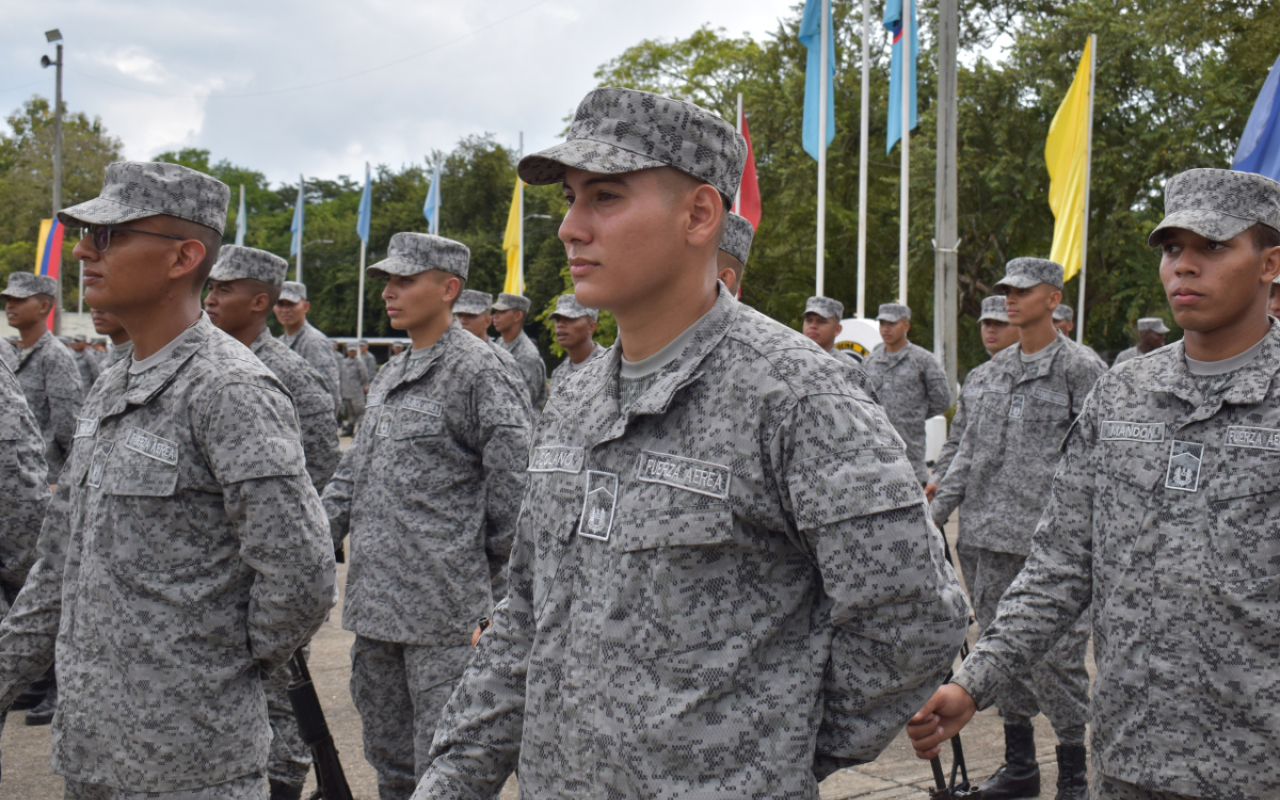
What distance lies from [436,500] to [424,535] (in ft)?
0.47

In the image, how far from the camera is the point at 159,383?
116 inches

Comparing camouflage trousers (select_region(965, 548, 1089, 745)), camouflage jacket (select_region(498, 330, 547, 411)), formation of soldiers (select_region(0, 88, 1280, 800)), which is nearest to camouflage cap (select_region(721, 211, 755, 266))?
formation of soldiers (select_region(0, 88, 1280, 800))

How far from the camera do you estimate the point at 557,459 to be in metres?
2.12

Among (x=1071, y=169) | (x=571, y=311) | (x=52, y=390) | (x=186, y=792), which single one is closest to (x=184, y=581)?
(x=186, y=792)

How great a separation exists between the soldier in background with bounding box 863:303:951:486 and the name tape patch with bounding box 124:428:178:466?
762 cm

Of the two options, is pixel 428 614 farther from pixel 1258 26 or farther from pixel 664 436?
pixel 1258 26

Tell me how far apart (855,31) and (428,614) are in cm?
3412

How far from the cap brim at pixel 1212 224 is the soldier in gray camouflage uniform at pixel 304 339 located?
680 centimetres

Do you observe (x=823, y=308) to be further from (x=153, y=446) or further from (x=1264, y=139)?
(x=153, y=446)

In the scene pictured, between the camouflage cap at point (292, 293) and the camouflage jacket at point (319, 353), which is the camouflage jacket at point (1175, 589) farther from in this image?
the camouflage cap at point (292, 293)

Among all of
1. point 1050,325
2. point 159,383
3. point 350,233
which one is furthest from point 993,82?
point 350,233

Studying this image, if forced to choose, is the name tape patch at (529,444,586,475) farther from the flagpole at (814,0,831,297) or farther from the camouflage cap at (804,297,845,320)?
the flagpole at (814,0,831,297)

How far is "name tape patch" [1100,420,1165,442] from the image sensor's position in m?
2.91

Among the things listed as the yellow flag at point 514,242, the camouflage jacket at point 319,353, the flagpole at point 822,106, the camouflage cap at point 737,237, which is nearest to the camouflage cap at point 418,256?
the camouflage cap at point 737,237
